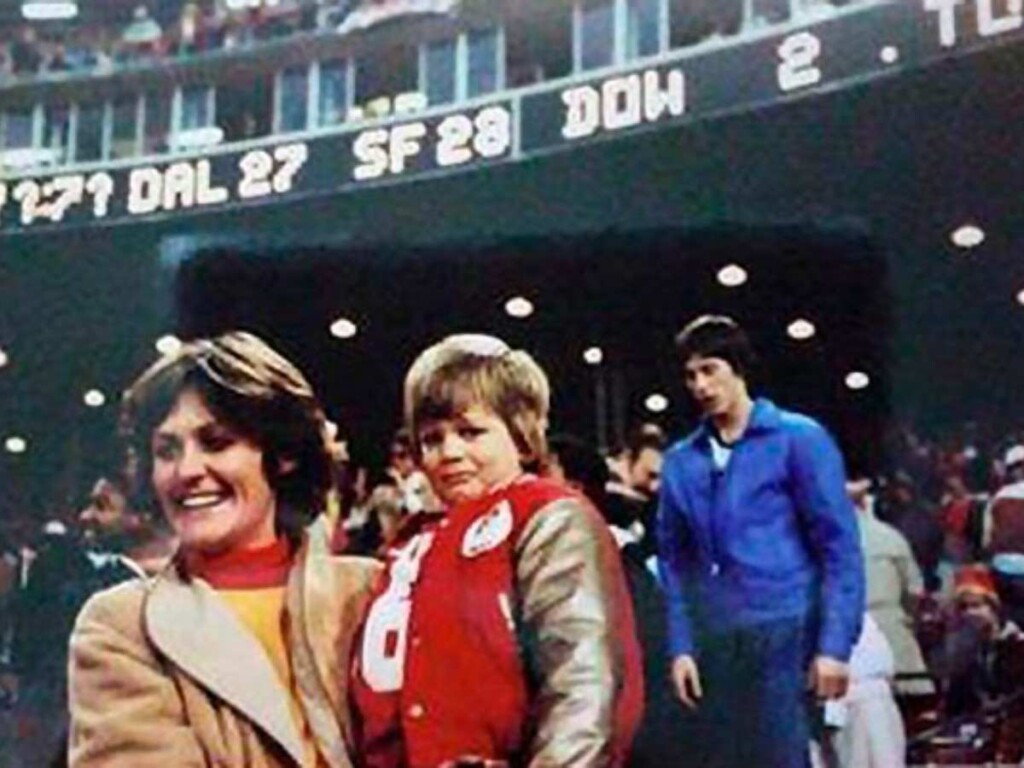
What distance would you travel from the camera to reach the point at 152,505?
1295 millimetres

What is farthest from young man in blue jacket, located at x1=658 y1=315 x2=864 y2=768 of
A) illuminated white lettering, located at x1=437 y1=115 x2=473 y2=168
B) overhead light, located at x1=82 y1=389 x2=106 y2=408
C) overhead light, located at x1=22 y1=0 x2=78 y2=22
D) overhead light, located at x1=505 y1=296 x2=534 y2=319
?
overhead light, located at x1=22 y1=0 x2=78 y2=22

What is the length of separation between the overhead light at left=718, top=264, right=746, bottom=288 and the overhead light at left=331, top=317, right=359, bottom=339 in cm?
27

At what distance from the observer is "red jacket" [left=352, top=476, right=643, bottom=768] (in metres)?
1.19

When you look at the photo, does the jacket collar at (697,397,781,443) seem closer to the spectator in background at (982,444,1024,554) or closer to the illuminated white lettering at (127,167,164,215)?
the spectator in background at (982,444,1024,554)

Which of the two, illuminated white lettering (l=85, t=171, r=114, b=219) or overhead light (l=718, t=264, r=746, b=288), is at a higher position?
illuminated white lettering (l=85, t=171, r=114, b=219)

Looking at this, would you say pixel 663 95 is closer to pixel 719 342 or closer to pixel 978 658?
pixel 719 342

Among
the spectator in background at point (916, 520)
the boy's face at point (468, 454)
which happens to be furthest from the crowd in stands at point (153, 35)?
the spectator in background at point (916, 520)

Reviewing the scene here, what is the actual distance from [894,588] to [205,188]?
0.58 m

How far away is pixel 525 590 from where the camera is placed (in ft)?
3.97

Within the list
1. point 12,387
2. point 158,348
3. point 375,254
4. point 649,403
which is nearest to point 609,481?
point 649,403

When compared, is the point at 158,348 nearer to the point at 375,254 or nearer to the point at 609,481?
the point at 375,254

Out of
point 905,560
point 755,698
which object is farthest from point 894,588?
point 755,698

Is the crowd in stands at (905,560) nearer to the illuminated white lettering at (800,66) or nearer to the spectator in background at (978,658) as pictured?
the spectator in background at (978,658)

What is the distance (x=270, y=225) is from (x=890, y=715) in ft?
1.87
